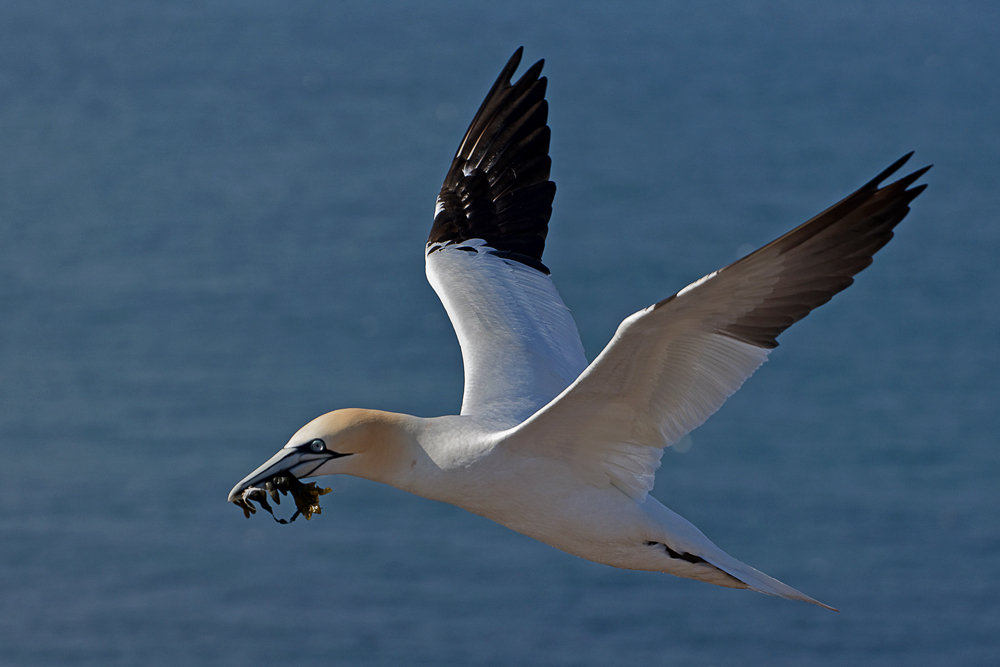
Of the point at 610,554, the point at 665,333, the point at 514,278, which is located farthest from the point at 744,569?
the point at 514,278

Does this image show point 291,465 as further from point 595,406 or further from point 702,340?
point 702,340

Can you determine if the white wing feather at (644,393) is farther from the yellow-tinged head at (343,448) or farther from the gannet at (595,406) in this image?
the yellow-tinged head at (343,448)

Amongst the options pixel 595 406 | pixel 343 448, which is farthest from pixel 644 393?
pixel 343 448

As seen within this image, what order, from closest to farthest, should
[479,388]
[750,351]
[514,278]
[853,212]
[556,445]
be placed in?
[853,212], [750,351], [556,445], [479,388], [514,278]

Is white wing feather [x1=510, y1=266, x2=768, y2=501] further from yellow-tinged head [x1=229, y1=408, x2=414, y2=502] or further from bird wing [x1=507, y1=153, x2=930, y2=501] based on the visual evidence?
yellow-tinged head [x1=229, y1=408, x2=414, y2=502]

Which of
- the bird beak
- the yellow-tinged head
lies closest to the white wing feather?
the yellow-tinged head

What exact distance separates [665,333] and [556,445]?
0.71m

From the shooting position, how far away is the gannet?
3.67m

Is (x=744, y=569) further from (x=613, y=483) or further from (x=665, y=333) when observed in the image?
(x=665, y=333)

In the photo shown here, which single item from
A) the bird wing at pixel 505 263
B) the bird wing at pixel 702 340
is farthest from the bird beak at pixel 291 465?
the bird wing at pixel 505 263

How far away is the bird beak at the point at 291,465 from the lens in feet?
13.6

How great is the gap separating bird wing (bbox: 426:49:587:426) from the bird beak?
74 cm

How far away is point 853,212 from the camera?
3604mm

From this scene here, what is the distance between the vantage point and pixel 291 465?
4191mm
